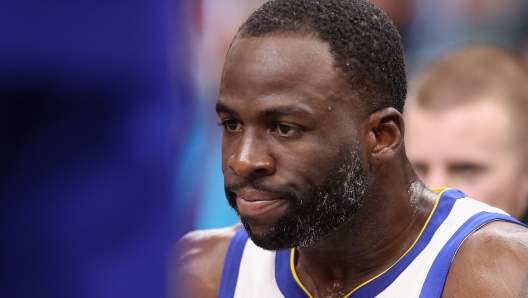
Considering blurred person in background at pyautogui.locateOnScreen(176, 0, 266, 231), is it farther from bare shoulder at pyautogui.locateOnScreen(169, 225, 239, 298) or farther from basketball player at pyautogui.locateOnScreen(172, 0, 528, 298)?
basketball player at pyautogui.locateOnScreen(172, 0, 528, 298)

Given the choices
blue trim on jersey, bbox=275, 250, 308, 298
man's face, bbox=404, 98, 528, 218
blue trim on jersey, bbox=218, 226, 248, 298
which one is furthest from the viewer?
man's face, bbox=404, 98, 528, 218

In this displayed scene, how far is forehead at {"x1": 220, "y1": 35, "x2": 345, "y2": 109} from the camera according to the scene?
2.61m

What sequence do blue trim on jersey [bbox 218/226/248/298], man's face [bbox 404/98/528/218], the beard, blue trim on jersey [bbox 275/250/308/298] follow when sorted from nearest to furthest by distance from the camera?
the beard < blue trim on jersey [bbox 275/250/308/298] < blue trim on jersey [bbox 218/226/248/298] < man's face [bbox 404/98/528/218]

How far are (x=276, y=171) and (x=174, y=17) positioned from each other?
44.2 inches

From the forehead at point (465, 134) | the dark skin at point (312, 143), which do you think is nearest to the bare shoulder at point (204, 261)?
the dark skin at point (312, 143)

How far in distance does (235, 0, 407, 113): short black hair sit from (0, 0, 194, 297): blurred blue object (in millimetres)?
1129

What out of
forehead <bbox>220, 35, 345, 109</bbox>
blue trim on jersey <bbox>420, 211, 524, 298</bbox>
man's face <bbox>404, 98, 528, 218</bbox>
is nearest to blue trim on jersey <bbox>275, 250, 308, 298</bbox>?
blue trim on jersey <bbox>420, 211, 524, 298</bbox>

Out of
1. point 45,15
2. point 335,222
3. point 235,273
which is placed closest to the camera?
point 45,15

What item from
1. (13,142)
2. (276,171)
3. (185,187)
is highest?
(13,142)

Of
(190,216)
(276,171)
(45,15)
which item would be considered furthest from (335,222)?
(45,15)

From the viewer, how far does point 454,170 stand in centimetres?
469

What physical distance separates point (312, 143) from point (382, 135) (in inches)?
12.8

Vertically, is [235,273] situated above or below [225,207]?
above

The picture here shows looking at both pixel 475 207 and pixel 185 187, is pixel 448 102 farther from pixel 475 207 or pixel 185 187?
pixel 185 187
